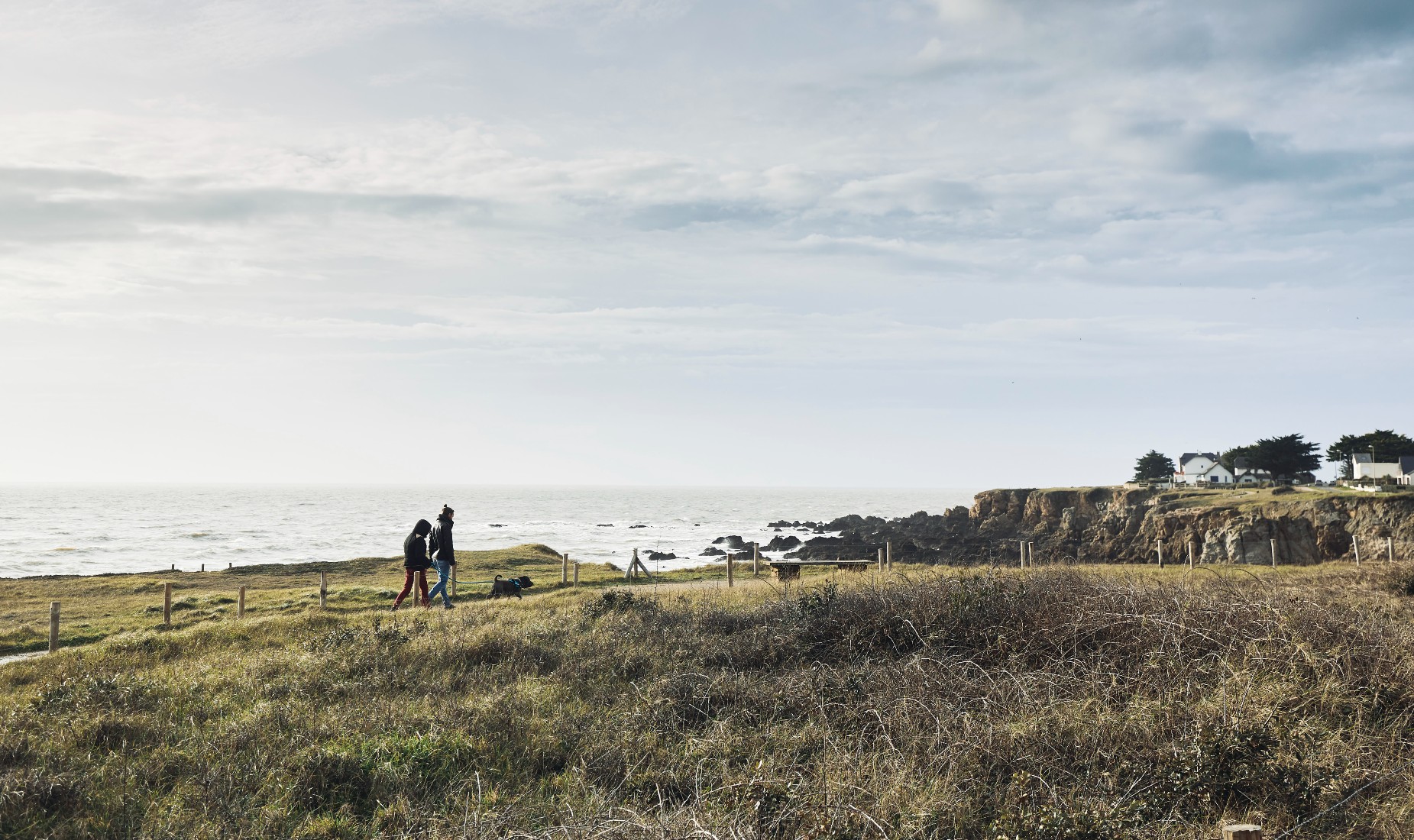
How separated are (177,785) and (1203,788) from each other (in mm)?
9185

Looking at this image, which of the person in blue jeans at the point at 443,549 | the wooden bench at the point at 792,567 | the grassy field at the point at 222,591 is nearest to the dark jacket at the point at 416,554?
the person in blue jeans at the point at 443,549

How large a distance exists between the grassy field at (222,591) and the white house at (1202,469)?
255 feet

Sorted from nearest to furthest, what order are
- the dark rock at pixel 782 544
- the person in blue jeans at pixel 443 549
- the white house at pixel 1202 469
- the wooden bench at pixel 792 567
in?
1. the person in blue jeans at pixel 443 549
2. the wooden bench at pixel 792 567
3. the dark rock at pixel 782 544
4. the white house at pixel 1202 469

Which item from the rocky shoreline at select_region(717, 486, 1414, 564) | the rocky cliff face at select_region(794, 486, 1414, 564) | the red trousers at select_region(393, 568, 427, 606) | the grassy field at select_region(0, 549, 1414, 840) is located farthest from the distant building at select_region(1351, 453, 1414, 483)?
the red trousers at select_region(393, 568, 427, 606)

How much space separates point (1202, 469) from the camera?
346ft

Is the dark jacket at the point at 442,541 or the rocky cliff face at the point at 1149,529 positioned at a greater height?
the dark jacket at the point at 442,541

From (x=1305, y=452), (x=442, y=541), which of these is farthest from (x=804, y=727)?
(x=1305, y=452)

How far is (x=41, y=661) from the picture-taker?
15711mm

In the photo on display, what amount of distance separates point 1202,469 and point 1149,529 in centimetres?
5668

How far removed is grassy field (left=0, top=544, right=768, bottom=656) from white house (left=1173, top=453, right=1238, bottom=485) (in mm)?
77791

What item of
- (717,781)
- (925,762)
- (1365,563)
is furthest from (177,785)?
(1365,563)

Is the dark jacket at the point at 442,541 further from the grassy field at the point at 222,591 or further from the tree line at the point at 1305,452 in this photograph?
the tree line at the point at 1305,452

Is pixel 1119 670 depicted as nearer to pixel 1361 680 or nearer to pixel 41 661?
pixel 1361 680

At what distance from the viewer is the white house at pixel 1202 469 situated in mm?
98312
